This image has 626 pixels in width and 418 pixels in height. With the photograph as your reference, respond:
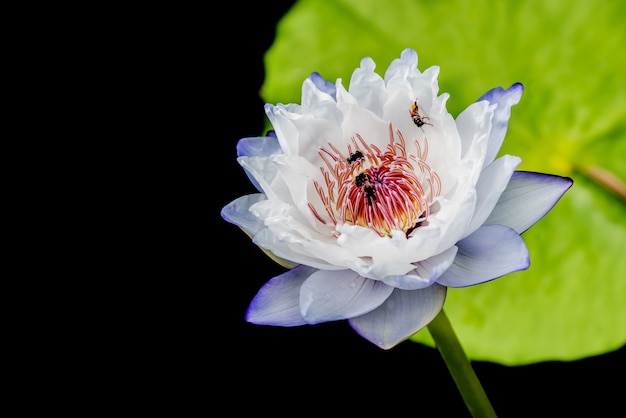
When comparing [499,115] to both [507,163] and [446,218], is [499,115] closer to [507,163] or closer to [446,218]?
[507,163]

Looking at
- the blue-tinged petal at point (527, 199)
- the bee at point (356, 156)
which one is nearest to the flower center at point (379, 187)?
the bee at point (356, 156)

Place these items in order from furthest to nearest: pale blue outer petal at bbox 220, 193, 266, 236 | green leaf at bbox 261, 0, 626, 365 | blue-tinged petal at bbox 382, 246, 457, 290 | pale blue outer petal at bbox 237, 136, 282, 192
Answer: green leaf at bbox 261, 0, 626, 365, pale blue outer petal at bbox 237, 136, 282, 192, pale blue outer petal at bbox 220, 193, 266, 236, blue-tinged petal at bbox 382, 246, 457, 290

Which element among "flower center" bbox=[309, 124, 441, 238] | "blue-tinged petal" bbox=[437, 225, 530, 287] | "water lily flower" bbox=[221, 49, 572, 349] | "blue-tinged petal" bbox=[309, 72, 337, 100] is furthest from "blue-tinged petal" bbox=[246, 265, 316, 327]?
"blue-tinged petal" bbox=[309, 72, 337, 100]

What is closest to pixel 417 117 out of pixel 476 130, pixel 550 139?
pixel 476 130

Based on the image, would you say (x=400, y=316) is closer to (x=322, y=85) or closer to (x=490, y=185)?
(x=490, y=185)

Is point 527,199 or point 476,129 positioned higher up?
point 476,129

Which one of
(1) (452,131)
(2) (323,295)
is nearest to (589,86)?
(1) (452,131)

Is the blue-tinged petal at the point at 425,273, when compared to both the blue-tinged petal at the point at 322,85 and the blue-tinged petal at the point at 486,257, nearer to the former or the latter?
the blue-tinged petal at the point at 486,257

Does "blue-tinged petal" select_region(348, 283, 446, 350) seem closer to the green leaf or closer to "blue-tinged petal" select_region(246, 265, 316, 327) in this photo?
"blue-tinged petal" select_region(246, 265, 316, 327)
